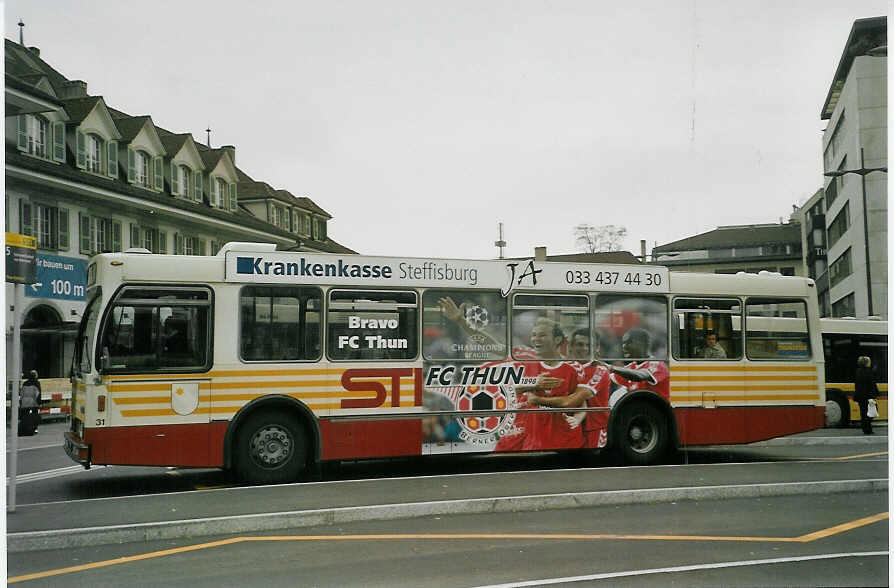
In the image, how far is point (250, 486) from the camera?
11344mm

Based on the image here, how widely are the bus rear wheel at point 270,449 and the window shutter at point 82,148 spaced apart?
76.2 feet

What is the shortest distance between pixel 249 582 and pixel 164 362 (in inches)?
198

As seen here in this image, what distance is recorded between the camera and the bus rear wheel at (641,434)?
44.2ft

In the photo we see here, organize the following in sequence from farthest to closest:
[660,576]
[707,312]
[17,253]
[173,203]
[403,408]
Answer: [173,203], [707,312], [403,408], [17,253], [660,576]

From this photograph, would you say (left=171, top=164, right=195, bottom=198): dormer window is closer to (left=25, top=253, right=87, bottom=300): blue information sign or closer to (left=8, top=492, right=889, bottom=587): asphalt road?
(left=25, top=253, right=87, bottom=300): blue information sign

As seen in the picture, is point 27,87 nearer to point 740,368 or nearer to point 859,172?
point 740,368

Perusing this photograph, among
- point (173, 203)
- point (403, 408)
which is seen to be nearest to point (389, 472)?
point (403, 408)

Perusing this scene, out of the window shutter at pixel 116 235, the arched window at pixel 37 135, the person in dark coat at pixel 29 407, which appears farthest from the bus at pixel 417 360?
the window shutter at pixel 116 235

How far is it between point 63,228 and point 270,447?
73.3 feet

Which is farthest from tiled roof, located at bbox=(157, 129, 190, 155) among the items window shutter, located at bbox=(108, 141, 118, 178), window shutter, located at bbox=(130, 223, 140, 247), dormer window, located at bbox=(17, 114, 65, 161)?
dormer window, located at bbox=(17, 114, 65, 161)

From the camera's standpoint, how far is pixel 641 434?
1366 centimetres

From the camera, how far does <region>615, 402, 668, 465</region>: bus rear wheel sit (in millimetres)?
13477

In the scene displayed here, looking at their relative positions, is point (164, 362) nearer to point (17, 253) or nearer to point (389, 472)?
point (17, 253)

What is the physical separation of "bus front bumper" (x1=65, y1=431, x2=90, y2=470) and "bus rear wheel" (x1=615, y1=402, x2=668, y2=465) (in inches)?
291
